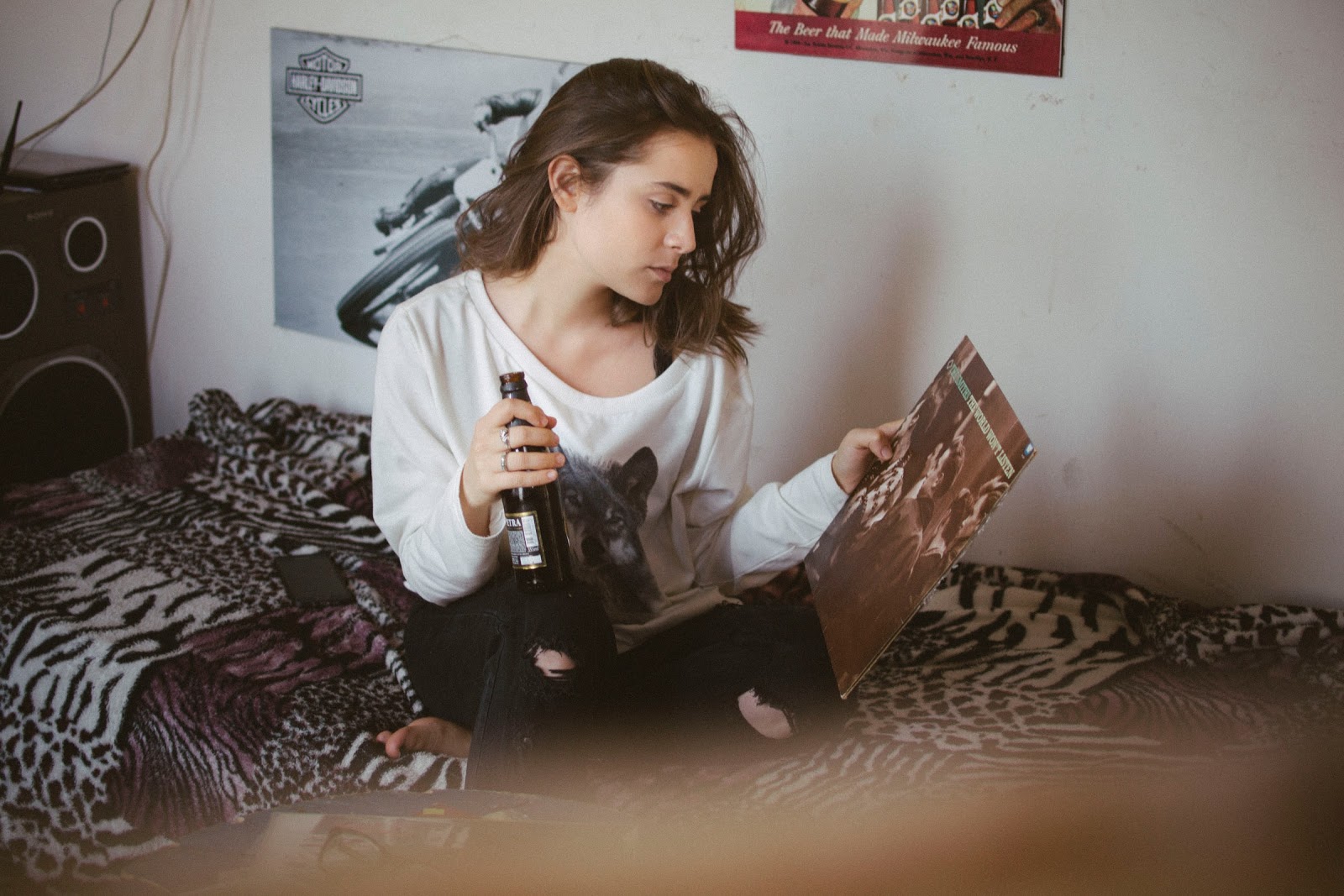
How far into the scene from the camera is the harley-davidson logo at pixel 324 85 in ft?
6.04

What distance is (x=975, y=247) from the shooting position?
1607 millimetres

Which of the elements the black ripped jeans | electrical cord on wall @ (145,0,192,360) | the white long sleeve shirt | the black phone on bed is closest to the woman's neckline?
the white long sleeve shirt

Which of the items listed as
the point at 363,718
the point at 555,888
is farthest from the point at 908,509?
the point at 363,718

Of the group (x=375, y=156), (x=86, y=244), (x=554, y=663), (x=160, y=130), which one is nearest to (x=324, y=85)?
(x=375, y=156)

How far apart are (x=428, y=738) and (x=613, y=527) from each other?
29 centimetres

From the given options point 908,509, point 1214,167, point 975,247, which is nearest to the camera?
point 908,509

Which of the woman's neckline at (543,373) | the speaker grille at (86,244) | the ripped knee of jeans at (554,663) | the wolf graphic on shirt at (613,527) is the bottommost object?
the ripped knee of jeans at (554,663)

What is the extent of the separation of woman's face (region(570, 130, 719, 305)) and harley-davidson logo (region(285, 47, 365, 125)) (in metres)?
0.84

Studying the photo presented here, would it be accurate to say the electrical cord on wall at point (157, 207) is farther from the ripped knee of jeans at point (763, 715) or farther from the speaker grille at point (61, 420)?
the ripped knee of jeans at point (763, 715)

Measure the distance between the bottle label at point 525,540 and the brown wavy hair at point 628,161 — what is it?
0.32 metres

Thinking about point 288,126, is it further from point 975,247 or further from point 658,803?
point 658,803

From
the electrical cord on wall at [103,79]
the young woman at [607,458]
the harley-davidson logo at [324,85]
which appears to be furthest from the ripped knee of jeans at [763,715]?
the electrical cord on wall at [103,79]

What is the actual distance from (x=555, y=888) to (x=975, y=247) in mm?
1150

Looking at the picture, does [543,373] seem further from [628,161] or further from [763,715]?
[763,715]
